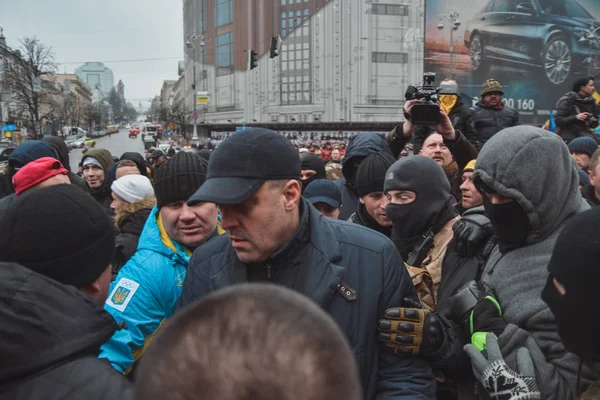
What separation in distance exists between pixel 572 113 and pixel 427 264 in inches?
228

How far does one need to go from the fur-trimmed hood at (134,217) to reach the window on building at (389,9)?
42.2 meters

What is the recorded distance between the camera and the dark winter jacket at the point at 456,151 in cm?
402

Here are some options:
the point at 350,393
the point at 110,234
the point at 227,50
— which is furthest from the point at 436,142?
the point at 227,50

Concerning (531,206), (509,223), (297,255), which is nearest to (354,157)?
(509,223)

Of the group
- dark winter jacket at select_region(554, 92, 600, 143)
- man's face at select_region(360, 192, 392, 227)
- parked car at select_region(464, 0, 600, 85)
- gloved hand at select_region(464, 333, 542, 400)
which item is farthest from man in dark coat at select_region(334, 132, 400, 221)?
parked car at select_region(464, 0, 600, 85)

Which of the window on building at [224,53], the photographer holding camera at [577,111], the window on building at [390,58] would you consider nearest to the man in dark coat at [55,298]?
the photographer holding camera at [577,111]

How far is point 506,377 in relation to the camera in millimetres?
1895

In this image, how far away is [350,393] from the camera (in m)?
0.89

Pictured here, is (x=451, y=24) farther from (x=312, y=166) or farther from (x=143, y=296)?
(x=143, y=296)

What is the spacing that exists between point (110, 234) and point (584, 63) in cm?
5513

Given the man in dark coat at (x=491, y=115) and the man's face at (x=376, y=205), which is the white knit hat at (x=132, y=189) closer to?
the man's face at (x=376, y=205)

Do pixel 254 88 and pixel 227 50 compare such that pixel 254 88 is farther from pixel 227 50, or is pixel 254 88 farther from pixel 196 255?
pixel 196 255

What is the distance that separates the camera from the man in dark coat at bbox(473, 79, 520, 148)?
626cm

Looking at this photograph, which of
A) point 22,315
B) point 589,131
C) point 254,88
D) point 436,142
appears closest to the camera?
point 22,315
